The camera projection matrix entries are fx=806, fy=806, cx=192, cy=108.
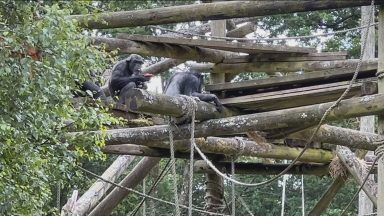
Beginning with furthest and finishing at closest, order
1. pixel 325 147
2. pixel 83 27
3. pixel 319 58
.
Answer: pixel 325 147, pixel 319 58, pixel 83 27

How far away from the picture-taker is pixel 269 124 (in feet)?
18.6

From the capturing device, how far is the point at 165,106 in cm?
529

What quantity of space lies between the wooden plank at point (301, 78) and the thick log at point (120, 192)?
2.29 m

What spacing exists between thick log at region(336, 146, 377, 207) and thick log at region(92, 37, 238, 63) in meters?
1.84

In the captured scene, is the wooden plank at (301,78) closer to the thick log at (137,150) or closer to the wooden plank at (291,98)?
the wooden plank at (291,98)

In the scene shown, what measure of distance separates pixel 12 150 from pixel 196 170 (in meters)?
3.46

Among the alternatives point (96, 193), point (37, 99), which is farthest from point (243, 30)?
point (37, 99)

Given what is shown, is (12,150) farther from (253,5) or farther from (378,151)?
(378,151)

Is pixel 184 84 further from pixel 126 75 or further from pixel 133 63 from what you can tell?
pixel 133 63

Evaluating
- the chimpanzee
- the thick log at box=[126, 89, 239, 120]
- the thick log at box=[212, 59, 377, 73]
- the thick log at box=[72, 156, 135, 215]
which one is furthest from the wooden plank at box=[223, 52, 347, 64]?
the thick log at box=[72, 156, 135, 215]

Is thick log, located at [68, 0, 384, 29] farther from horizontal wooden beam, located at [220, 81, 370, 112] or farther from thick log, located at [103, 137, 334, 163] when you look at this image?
thick log, located at [103, 137, 334, 163]

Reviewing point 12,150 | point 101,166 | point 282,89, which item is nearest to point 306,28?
point 101,166

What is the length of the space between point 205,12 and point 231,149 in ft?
6.87

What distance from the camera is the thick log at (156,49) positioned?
22.2ft
